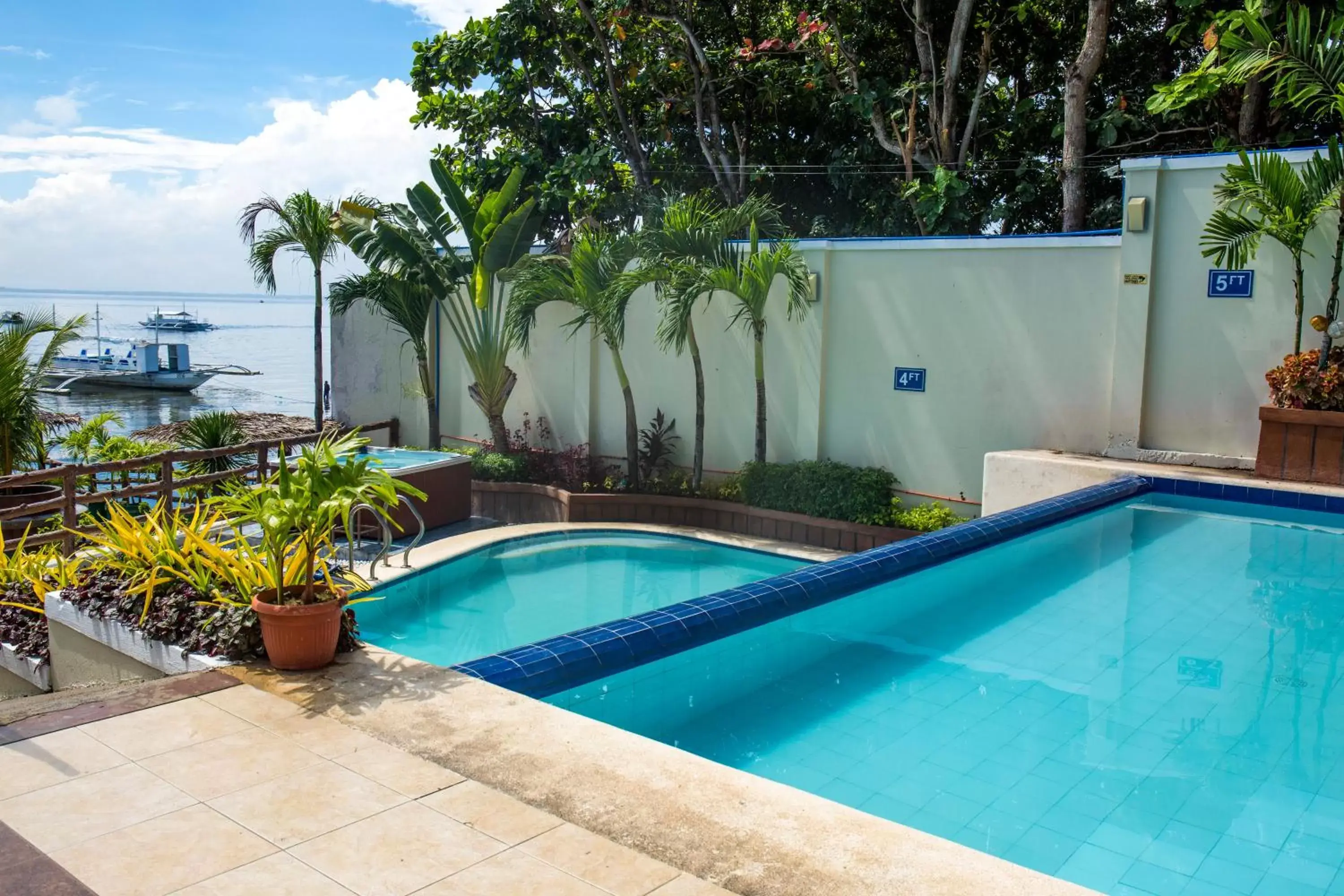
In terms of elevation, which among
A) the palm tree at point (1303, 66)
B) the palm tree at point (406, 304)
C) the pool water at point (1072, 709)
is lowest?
the pool water at point (1072, 709)

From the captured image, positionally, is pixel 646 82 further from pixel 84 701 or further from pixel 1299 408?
pixel 84 701

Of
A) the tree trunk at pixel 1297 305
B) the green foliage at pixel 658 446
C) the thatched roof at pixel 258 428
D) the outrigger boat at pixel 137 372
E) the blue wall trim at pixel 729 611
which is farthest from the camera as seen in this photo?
the outrigger boat at pixel 137 372

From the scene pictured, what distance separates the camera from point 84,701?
426cm

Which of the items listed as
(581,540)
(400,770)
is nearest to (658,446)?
(581,540)

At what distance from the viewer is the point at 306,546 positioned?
15.5 feet

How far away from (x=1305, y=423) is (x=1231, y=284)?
1463 millimetres

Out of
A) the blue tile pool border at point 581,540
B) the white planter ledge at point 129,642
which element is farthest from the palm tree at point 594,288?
the white planter ledge at point 129,642

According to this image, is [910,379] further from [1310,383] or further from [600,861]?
[600,861]

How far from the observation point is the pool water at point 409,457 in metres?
12.0

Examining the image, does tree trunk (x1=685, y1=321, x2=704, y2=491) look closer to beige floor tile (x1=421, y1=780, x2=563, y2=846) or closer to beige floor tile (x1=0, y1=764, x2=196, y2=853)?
beige floor tile (x1=421, y1=780, x2=563, y2=846)

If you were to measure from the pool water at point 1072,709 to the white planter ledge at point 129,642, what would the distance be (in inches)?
65.3

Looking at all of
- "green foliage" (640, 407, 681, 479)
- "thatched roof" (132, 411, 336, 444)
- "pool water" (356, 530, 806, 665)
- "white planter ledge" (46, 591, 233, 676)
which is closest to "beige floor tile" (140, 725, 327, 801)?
"white planter ledge" (46, 591, 233, 676)

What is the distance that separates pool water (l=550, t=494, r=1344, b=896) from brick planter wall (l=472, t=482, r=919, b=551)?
9.20 feet

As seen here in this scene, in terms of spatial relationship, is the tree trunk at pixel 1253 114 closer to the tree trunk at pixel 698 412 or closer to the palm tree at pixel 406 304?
the tree trunk at pixel 698 412
